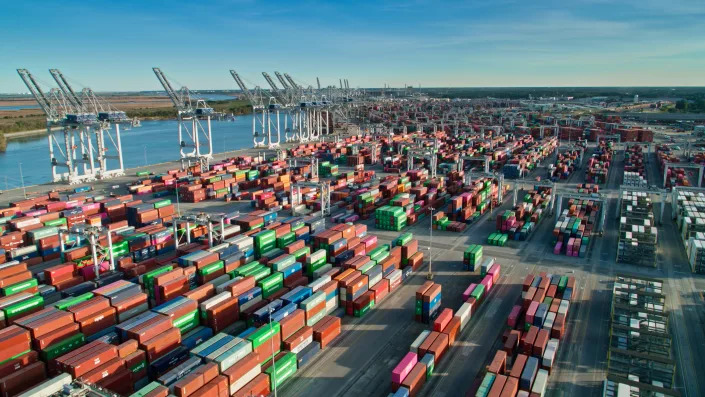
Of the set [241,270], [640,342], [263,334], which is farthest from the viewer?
[241,270]

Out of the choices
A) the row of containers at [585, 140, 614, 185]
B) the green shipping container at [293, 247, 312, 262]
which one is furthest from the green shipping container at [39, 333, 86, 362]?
the row of containers at [585, 140, 614, 185]

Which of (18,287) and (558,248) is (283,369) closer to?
(18,287)

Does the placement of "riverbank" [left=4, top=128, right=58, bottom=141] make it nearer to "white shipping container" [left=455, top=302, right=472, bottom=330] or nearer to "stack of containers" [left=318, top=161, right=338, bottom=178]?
"stack of containers" [left=318, top=161, right=338, bottom=178]

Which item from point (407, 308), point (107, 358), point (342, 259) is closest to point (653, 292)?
point (407, 308)

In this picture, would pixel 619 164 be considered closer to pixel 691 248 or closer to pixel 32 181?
pixel 691 248

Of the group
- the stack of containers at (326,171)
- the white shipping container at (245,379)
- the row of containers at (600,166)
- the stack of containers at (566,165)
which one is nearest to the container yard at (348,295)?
the white shipping container at (245,379)

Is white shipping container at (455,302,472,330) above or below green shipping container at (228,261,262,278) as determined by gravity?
below

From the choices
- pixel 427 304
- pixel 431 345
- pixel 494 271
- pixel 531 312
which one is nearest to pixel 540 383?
pixel 431 345
